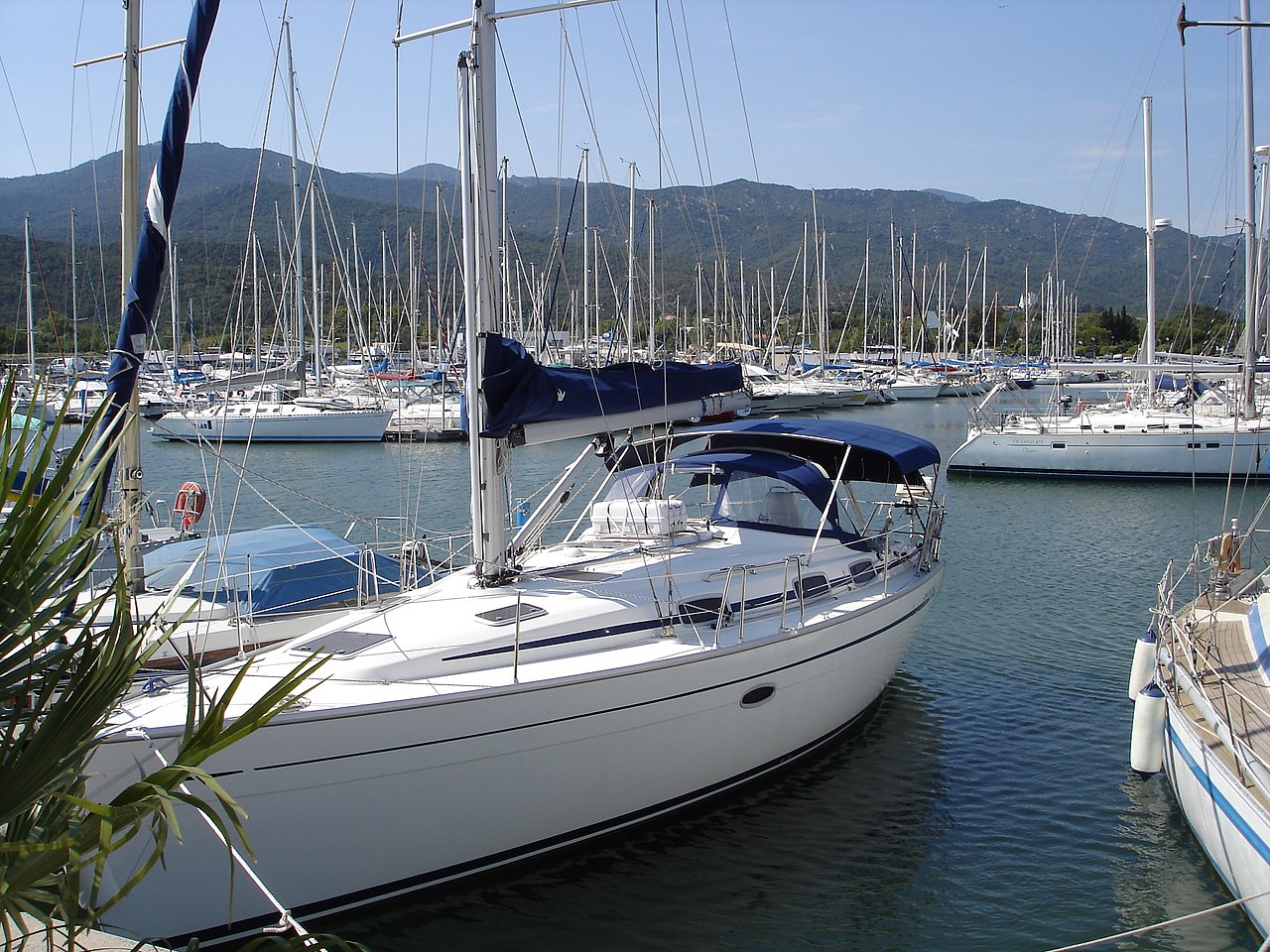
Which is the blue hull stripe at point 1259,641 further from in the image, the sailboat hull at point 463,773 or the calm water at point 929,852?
the sailboat hull at point 463,773

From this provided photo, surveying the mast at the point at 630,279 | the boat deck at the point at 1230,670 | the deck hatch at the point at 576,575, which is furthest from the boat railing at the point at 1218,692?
the mast at the point at 630,279

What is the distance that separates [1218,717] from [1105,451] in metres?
28.0

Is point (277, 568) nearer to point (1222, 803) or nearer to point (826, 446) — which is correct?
point (826, 446)

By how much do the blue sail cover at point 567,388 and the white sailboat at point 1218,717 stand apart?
5740 mm

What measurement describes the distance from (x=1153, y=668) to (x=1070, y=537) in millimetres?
14912

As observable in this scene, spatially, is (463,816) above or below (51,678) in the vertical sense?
below

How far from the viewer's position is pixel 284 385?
161ft

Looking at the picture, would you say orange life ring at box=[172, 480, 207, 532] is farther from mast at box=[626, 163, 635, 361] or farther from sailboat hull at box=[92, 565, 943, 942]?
mast at box=[626, 163, 635, 361]

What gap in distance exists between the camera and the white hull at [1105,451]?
111 ft

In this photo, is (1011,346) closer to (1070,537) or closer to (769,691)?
(1070,537)

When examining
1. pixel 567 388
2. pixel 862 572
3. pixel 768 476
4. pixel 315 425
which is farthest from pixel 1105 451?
pixel 315 425

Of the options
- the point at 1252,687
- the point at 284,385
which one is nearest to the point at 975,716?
the point at 1252,687

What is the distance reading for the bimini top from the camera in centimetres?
1258

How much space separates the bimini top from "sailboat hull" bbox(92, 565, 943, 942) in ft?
9.18
